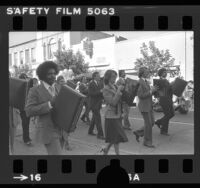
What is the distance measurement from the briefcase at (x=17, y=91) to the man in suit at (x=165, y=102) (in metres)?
1.82

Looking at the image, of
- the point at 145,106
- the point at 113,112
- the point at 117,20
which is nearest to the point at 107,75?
the point at 113,112

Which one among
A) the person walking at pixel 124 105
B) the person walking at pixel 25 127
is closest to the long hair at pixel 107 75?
the person walking at pixel 124 105

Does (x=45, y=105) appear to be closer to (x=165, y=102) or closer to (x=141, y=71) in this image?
(x=141, y=71)

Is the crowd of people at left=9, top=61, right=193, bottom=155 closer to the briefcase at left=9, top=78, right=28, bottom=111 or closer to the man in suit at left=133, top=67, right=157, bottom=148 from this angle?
the man in suit at left=133, top=67, right=157, bottom=148

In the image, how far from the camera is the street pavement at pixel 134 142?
15.2 feet

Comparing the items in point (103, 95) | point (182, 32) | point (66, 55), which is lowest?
point (103, 95)

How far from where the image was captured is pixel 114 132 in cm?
489

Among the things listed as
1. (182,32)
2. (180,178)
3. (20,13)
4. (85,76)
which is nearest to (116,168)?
(180,178)

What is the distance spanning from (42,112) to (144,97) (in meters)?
1.51

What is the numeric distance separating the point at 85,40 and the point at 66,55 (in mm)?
323

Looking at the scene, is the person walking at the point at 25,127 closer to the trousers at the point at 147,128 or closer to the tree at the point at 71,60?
the tree at the point at 71,60

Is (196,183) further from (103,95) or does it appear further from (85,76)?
(85,76)

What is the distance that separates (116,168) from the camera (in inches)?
179

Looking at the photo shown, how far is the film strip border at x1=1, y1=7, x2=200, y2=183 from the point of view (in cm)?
450
